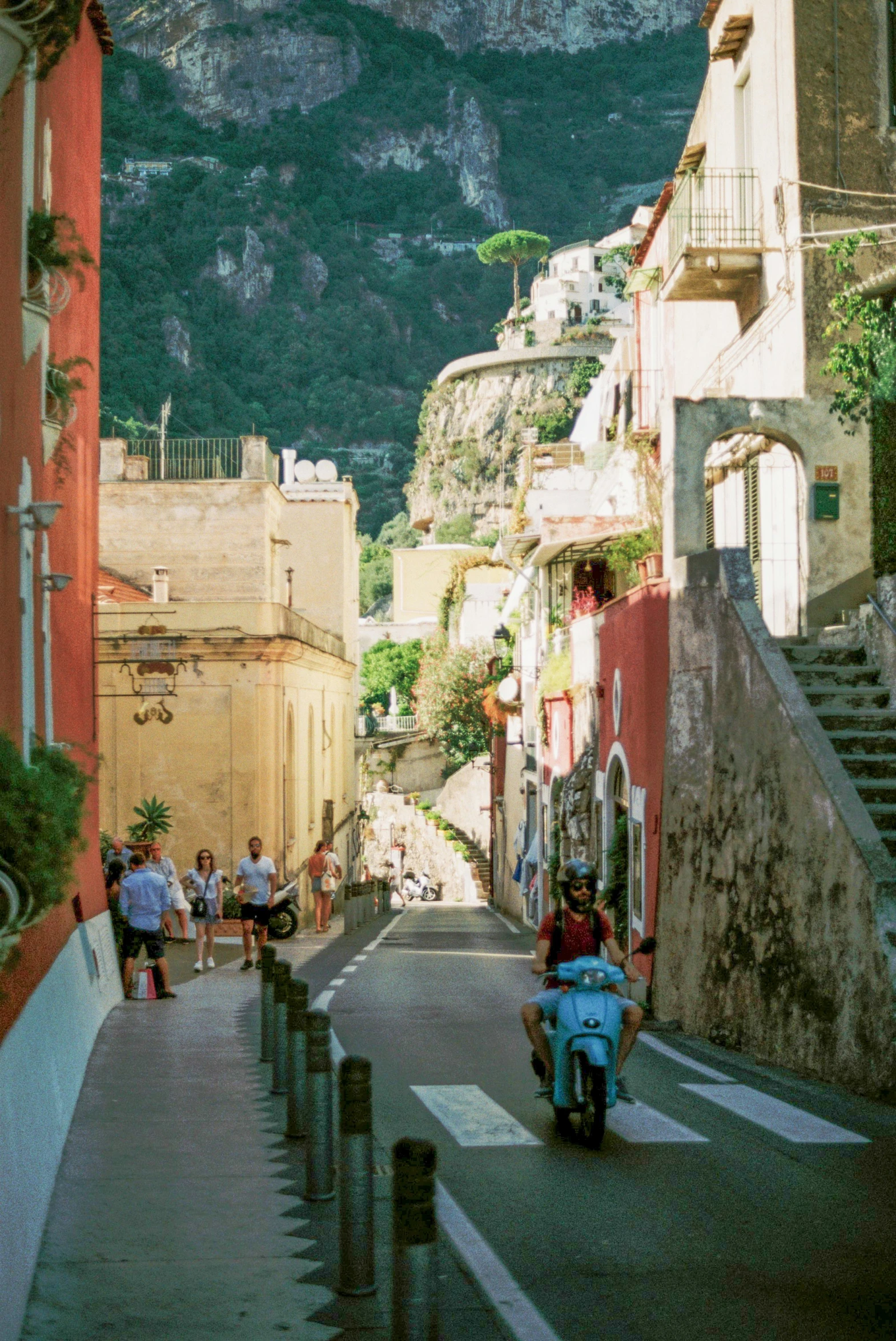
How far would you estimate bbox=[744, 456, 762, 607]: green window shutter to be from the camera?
63.8ft

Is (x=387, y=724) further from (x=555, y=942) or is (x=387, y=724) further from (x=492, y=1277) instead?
(x=492, y=1277)

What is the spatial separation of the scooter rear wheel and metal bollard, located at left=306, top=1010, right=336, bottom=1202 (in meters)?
1.55

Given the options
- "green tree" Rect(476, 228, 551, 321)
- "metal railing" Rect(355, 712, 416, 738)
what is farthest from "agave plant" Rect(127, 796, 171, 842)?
"green tree" Rect(476, 228, 551, 321)

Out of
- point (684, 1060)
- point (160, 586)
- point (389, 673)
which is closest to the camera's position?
point (684, 1060)

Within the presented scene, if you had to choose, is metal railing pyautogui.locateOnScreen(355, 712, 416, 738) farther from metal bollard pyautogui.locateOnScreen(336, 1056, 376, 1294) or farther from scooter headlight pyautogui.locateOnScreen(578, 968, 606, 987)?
metal bollard pyautogui.locateOnScreen(336, 1056, 376, 1294)

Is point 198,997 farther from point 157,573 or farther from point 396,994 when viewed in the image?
point 157,573

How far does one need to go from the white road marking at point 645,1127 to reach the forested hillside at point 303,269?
388 feet

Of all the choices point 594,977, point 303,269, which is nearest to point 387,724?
point 594,977

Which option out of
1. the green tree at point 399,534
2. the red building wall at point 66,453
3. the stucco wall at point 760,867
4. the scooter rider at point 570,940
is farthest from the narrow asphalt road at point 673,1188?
the green tree at point 399,534

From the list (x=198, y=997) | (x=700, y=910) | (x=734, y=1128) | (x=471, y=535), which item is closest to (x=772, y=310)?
(x=700, y=910)

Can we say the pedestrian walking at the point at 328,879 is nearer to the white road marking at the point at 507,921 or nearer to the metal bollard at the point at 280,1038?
the white road marking at the point at 507,921

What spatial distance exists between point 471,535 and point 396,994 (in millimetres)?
107809

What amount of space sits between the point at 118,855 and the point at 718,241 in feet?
36.4

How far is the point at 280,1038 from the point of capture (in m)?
10.1
